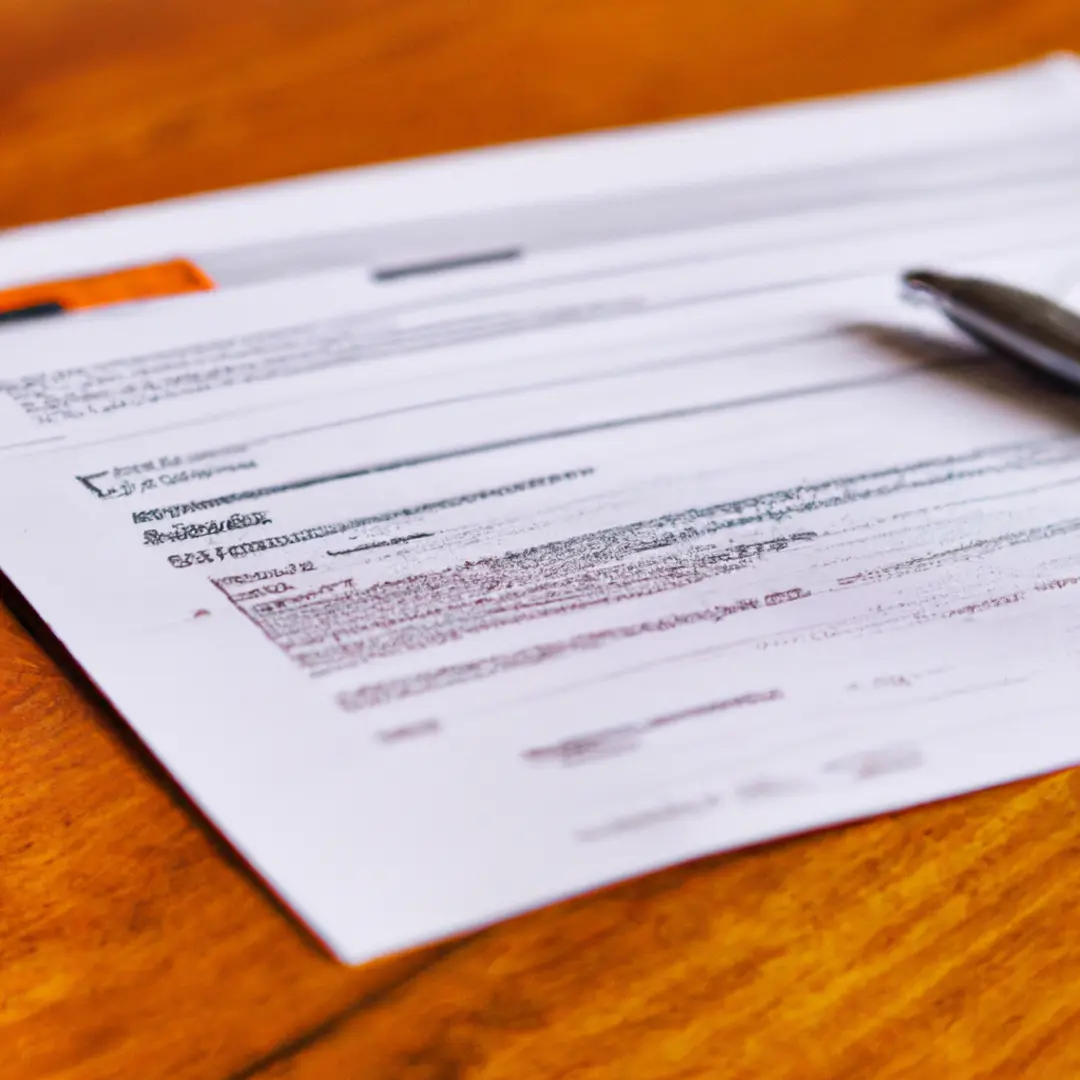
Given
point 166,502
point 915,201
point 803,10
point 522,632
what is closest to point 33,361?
point 166,502

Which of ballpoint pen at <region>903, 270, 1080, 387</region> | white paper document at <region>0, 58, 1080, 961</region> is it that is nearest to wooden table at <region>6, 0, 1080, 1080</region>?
white paper document at <region>0, 58, 1080, 961</region>

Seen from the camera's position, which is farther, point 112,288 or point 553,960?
point 112,288

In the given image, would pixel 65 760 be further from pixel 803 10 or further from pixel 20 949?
pixel 803 10

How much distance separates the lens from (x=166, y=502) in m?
0.33

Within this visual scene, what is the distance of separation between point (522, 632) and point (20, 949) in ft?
0.37

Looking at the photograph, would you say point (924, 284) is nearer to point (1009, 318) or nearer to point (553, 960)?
point (1009, 318)

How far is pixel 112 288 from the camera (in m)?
0.43

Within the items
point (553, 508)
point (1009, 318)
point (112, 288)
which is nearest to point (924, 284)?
point (1009, 318)

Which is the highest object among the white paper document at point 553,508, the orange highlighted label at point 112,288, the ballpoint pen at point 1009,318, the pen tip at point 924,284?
the orange highlighted label at point 112,288

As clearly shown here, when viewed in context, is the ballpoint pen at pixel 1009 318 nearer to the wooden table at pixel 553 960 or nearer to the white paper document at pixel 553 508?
the white paper document at pixel 553 508

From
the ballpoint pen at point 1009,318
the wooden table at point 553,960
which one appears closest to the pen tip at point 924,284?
the ballpoint pen at point 1009,318

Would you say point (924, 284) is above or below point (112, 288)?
below

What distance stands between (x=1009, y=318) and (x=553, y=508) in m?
0.15

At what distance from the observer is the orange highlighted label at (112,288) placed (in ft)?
1.39
